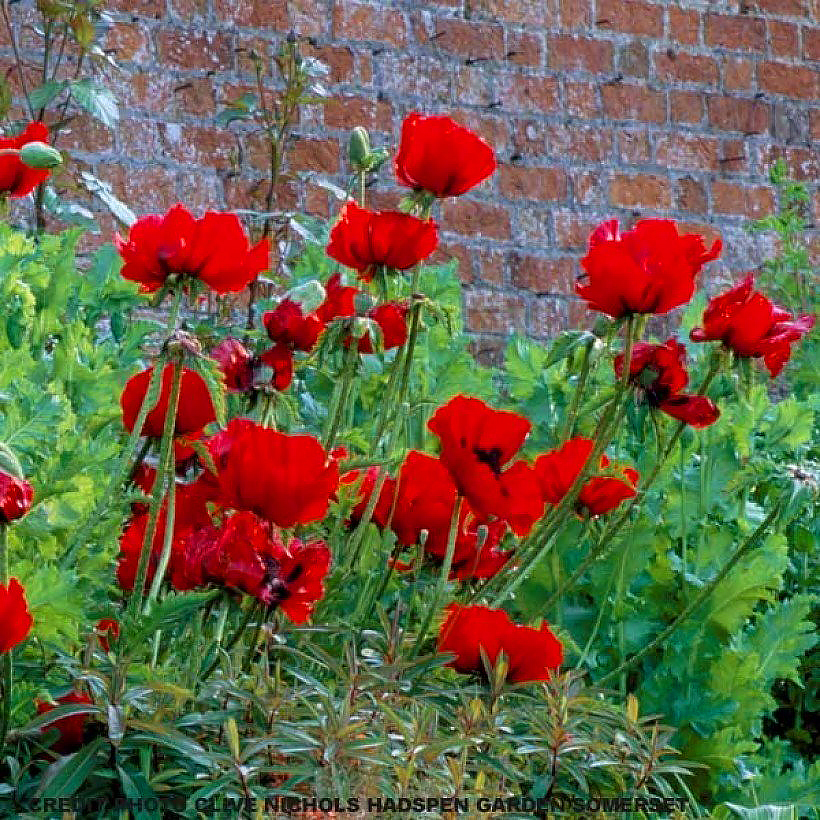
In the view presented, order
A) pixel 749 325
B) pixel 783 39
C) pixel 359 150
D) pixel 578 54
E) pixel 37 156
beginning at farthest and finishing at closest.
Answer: pixel 783 39 < pixel 578 54 < pixel 359 150 < pixel 749 325 < pixel 37 156

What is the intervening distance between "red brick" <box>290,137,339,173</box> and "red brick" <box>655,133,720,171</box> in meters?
0.85

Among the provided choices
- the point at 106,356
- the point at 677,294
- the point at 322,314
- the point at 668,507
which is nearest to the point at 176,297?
the point at 322,314

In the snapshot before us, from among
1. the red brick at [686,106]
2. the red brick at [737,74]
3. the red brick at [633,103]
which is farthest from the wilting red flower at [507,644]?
the red brick at [737,74]

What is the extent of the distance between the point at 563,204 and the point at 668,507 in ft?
5.14

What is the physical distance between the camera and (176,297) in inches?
41.9

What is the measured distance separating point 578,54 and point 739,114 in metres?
0.48

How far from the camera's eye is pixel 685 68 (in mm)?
3418

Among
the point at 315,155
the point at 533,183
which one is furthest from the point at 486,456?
the point at 533,183

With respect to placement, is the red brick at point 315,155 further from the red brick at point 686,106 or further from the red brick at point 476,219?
the red brick at point 686,106

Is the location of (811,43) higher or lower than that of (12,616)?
higher

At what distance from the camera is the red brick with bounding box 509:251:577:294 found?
10.4ft

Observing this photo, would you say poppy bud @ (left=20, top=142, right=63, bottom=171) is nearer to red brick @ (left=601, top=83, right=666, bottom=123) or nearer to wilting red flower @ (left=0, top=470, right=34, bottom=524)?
wilting red flower @ (left=0, top=470, right=34, bottom=524)

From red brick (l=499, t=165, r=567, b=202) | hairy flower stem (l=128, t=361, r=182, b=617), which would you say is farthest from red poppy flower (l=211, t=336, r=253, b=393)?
red brick (l=499, t=165, r=567, b=202)

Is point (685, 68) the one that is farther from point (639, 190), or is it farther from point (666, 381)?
point (666, 381)
